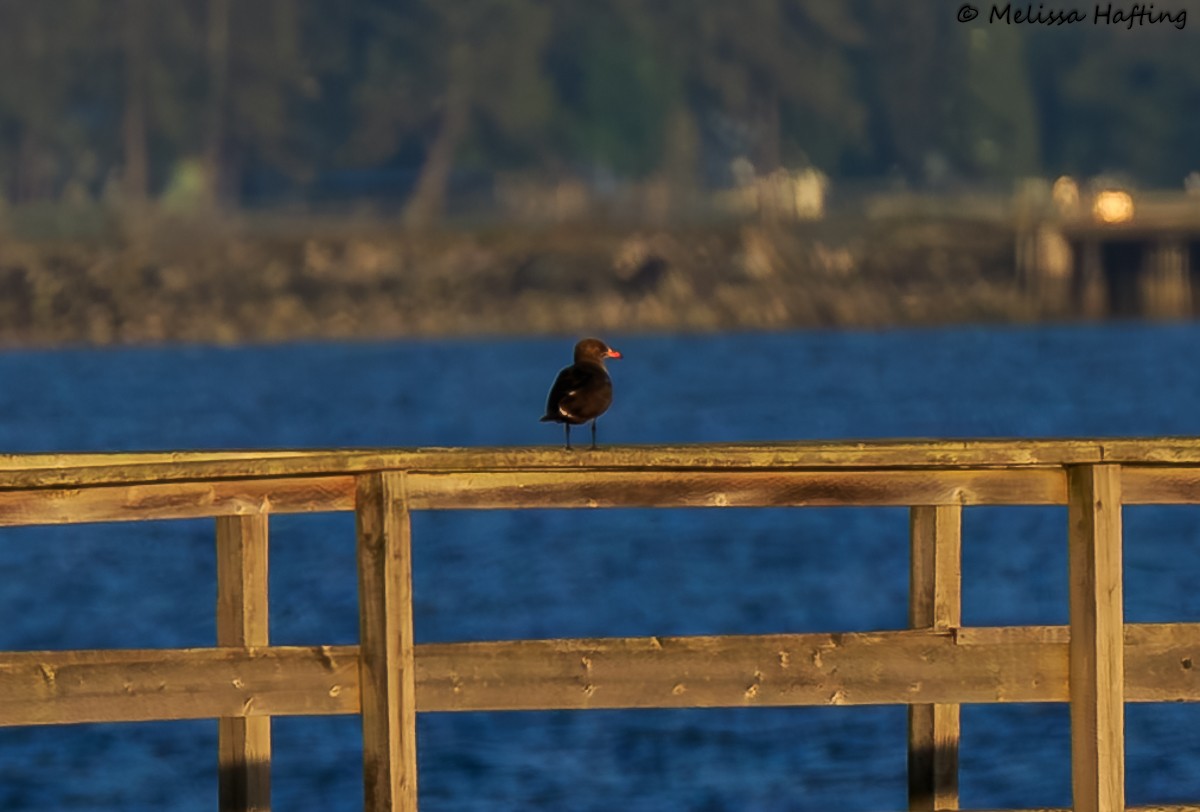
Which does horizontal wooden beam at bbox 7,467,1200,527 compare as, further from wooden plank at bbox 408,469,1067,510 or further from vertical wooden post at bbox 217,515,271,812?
vertical wooden post at bbox 217,515,271,812

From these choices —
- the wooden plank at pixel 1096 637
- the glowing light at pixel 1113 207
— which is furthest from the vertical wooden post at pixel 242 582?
the glowing light at pixel 1113 207

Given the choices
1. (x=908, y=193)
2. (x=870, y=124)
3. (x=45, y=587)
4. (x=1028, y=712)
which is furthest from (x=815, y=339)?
(x=1028, y=712)

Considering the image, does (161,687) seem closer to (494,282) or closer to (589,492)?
(589,492)

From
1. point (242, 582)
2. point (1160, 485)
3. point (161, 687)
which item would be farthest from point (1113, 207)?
point (161, 687)

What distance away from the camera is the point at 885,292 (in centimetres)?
16938

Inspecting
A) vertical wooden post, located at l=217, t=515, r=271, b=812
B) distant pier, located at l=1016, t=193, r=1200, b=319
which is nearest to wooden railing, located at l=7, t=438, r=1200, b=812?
vertical wooden post, located at l=217, t=515, r=271, b=812

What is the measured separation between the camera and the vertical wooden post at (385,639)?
415 inches

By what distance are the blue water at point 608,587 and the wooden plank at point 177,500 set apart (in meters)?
9.98

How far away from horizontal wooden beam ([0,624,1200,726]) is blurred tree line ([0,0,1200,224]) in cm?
17458

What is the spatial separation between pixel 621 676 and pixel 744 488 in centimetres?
87

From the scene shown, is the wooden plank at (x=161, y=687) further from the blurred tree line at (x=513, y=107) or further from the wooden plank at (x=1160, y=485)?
the blurred tree line at (x=513, y=107)

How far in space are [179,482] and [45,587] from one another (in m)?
32.0

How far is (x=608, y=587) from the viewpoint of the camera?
42.2 meters

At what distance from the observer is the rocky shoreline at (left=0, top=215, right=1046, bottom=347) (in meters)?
162
